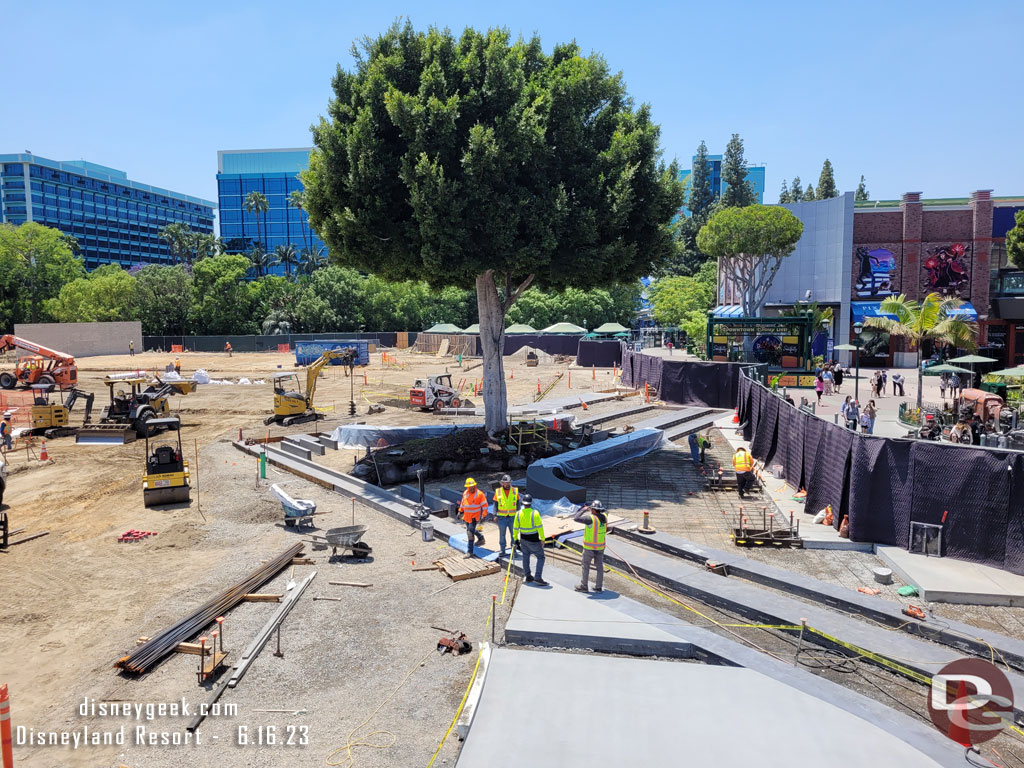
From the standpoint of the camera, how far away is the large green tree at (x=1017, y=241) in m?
45.6

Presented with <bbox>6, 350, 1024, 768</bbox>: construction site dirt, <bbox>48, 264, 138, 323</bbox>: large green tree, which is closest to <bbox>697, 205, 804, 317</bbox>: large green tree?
<bbox>6, 350, 1024, 768</bbox>: construction site dirt

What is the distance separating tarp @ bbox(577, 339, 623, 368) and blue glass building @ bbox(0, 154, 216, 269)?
412ft

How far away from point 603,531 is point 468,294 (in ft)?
262

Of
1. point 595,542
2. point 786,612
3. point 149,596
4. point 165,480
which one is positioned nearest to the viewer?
point 786,612

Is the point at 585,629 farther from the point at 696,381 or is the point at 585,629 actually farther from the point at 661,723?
the point at 696,381

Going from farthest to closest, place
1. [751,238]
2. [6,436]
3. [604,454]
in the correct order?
[751,238] < [6,436] < [604,454]

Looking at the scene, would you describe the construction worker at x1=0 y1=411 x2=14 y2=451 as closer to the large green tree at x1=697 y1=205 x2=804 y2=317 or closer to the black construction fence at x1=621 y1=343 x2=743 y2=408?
the black construction fence at x1=621 y1=343 x2=743 y2=408

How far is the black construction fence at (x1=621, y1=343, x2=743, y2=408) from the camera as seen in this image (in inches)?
1405

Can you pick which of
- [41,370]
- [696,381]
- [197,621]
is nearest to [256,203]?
[41,370]

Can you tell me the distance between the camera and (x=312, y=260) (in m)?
109

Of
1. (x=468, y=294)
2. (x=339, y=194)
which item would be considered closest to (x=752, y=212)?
(x=339, y=194)

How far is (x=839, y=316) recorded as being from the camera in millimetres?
54656

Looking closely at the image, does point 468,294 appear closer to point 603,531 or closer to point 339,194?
point 339,194

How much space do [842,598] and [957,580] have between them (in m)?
2.38
